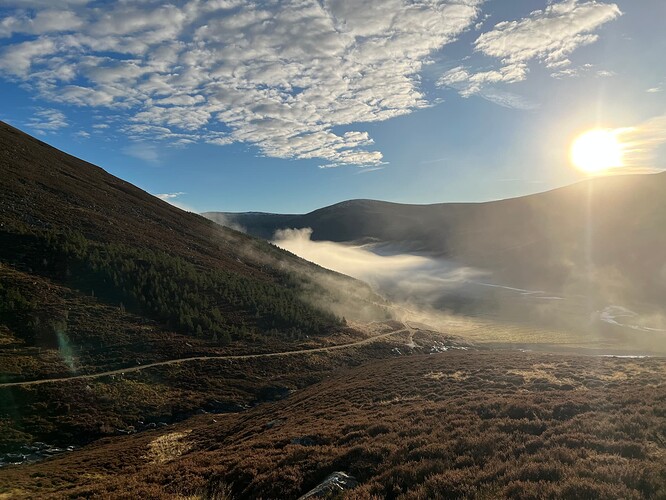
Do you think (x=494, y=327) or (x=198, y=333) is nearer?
(x=198, y=333)

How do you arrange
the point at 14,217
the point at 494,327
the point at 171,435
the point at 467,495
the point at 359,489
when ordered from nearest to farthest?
the point at 467,495 → the point at 359,489 → the point at 171,435 → the point at 14,217 → the point at 494,327

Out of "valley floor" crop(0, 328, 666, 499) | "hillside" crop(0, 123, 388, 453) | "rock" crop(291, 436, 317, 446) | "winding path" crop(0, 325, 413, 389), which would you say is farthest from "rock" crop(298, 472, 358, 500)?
"winding path" crop(0, 325, 413, 389)

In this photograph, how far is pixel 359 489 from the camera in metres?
11.3

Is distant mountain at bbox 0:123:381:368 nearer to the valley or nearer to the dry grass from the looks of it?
the valley

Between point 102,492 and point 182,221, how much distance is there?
110m

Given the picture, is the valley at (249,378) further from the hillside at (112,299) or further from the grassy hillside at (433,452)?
the hillside at (112,299)

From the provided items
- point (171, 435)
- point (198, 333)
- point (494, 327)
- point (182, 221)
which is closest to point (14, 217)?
point (198, 333)

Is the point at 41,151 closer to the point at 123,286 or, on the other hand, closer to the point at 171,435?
the point at 123,286

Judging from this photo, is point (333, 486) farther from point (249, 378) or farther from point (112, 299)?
point (112, 299)

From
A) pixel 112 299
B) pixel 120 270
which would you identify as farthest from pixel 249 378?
pixel 120 270

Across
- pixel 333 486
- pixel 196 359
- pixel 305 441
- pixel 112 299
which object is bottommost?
pixel 196 359

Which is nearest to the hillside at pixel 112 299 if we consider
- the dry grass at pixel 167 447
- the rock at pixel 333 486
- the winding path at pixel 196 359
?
the winding path at pixel 196 359

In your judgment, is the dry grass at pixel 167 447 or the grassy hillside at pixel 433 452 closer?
the grassy hillside at pixel 433 452

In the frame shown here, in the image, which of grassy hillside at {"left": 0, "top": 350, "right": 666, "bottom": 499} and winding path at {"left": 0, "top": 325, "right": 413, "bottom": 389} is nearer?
grassy hillside at {"left": 0, "top": 350, "right": 666, "bottom": 499}
